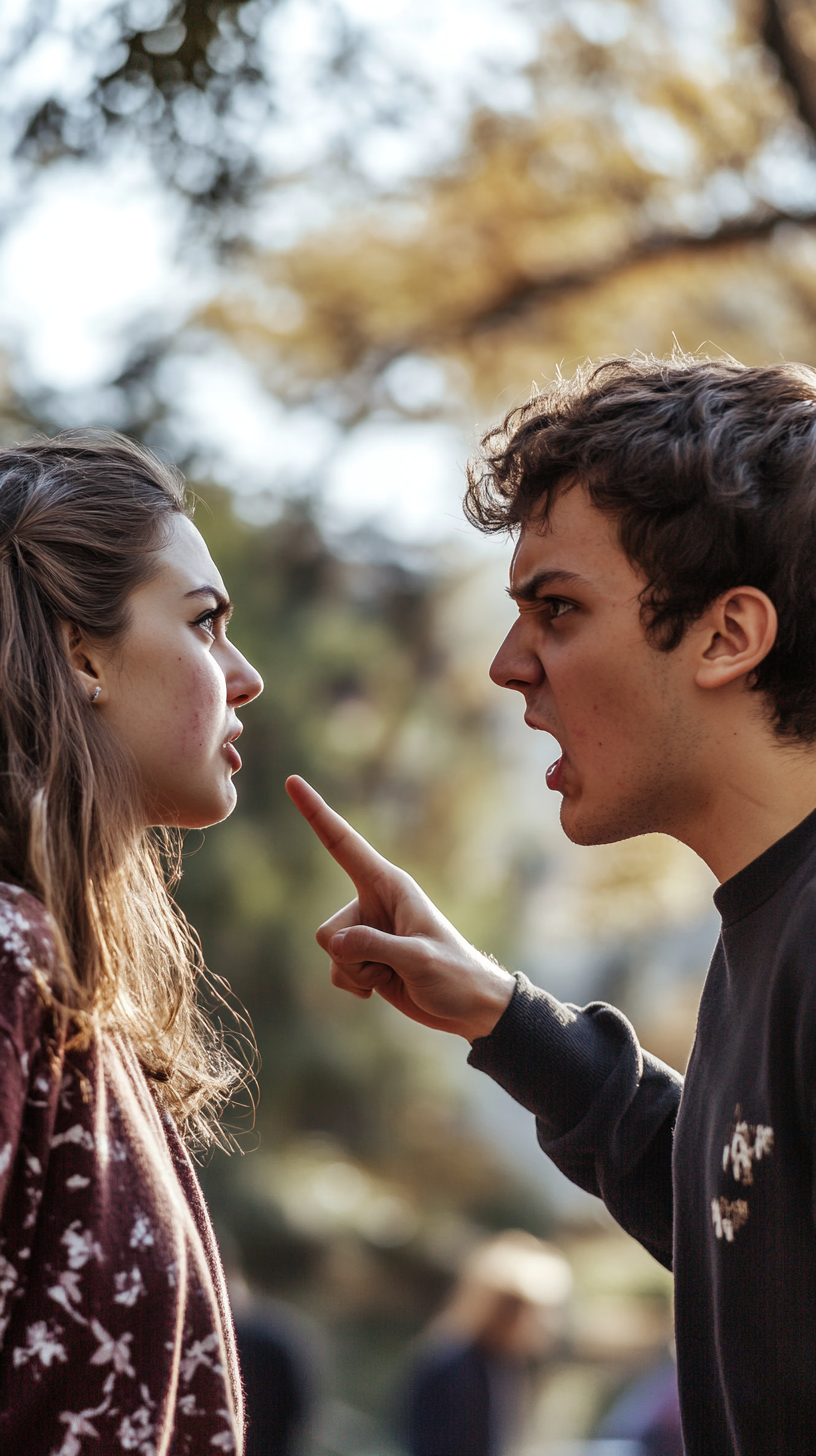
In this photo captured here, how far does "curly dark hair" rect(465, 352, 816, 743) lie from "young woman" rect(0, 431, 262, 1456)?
58 cm

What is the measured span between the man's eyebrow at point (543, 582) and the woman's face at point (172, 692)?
0.45 metres

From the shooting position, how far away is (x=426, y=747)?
7.58 m

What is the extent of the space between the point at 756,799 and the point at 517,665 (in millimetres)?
389

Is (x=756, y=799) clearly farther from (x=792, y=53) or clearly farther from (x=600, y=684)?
(x=792, y=53)

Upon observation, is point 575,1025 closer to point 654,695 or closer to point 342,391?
point 654,695

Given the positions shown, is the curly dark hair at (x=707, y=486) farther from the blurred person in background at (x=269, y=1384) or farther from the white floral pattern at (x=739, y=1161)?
the blurred person in background at (x=269, y=1384)

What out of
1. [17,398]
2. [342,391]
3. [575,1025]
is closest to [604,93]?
[342,391]

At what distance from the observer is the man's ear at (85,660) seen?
163 cm

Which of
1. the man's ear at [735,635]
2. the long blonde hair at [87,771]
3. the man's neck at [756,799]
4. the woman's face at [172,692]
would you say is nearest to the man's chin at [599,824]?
the man's neck at [756,799]

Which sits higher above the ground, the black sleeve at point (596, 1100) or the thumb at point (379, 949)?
the thumb at point (379, 949)

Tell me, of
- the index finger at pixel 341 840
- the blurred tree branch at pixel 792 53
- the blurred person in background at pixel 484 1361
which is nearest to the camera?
the index finger at pixel 341 840

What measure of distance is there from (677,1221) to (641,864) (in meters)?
4.43

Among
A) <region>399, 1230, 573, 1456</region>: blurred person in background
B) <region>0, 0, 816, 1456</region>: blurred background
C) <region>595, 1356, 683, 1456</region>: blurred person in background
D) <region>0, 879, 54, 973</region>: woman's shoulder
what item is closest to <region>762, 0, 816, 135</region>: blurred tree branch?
<region>0, 0, 816, 1456</region>: blurred background

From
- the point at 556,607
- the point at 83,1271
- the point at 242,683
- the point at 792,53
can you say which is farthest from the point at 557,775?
the point at 792,53
